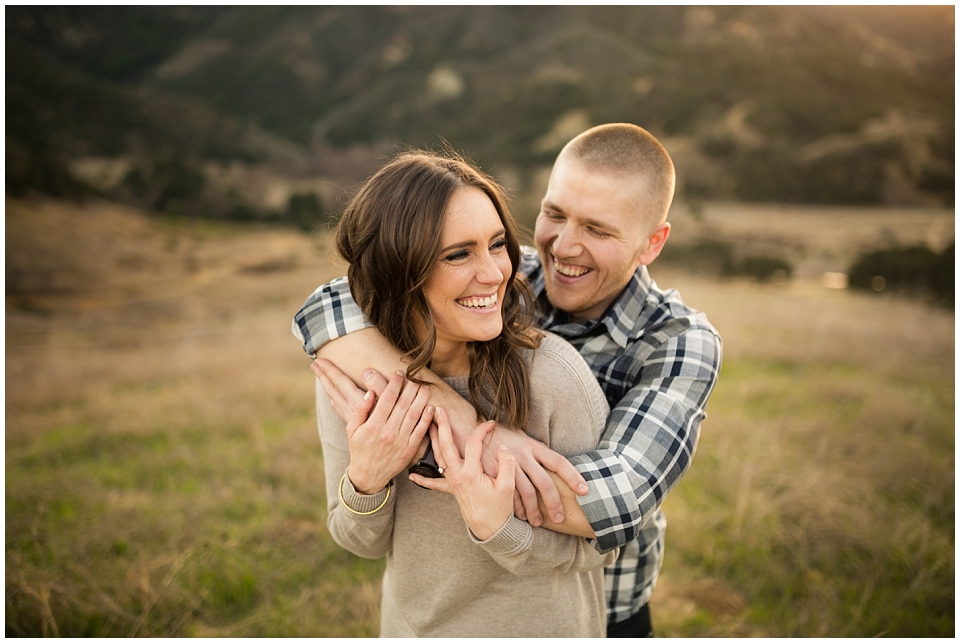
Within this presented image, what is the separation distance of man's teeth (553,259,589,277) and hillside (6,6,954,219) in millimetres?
24531

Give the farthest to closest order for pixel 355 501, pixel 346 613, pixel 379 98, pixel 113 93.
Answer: pixel 379 98, pixel 113 93, pixel 346 613, pixel 355 501

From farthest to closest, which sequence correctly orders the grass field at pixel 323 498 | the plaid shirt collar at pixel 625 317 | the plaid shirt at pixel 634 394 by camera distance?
the grass field at pixel 323 498, the plaid shirt collar at pixel 625 317, the plaid shirt at pixel 634 394

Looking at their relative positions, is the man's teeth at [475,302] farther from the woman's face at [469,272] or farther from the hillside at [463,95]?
the hillside at [463,95]

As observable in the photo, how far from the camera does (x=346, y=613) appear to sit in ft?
11.1

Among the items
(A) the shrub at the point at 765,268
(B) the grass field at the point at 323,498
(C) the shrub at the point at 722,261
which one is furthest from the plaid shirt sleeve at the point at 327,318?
(A) the shrub at the point at 765,268

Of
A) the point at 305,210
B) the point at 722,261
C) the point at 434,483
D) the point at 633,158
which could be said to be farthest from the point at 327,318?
the point at 305,210

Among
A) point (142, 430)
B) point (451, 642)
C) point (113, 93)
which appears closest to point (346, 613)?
point (451, 642)

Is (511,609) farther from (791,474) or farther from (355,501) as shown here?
(791,474)

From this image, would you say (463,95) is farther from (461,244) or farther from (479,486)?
(479,486)

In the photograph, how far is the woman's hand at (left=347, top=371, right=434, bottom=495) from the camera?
1.51 m

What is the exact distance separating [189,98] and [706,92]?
3664 cm

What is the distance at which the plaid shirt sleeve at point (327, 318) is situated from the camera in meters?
1.76

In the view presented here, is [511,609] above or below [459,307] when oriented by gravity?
below

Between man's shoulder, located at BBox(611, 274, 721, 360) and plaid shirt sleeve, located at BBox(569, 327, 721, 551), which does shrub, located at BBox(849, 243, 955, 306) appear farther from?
plaid shirt sleeve, located at BBox(569, 327, 721, 551)
